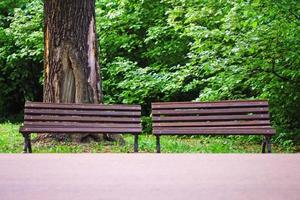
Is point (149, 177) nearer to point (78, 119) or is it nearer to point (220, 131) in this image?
point (220, 131)

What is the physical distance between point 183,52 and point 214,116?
26.4 feet

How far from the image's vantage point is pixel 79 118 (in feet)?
20.4

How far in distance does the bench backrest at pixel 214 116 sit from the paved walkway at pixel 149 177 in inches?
130

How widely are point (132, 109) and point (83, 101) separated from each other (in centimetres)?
160

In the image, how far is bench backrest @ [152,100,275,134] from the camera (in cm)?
607

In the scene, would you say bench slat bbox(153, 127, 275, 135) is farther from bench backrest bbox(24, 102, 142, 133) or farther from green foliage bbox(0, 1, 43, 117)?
green foliage bbox(0, 1, 43, 117)

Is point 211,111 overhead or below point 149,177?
below

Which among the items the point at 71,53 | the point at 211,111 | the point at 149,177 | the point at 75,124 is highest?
the point at 71,53

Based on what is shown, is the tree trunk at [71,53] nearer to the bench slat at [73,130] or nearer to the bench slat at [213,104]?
the bench slat at [73,130]

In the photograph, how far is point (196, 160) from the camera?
2.59m

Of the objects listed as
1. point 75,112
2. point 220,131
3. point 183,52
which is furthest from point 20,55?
point 220,131

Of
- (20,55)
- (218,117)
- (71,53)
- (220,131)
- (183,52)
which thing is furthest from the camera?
(20,55)

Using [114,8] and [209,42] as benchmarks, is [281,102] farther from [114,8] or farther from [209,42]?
[114,8]

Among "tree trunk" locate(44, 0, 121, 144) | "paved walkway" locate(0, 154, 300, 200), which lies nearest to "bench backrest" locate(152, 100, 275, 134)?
"tree trunk" locate(44, 0, 121, 144)
